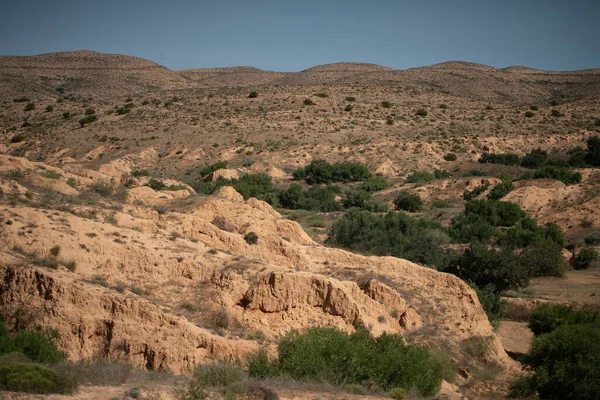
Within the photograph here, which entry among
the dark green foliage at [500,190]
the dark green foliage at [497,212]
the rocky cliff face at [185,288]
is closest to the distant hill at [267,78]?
the dark green foliage at [500,190]

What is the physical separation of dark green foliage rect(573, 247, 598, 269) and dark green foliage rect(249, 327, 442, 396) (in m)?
16.6

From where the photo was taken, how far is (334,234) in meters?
26.4

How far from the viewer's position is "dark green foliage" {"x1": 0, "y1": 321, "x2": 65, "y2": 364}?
34.0 feet

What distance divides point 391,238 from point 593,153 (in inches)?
1295

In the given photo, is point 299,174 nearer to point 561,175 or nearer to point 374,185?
point 374,185

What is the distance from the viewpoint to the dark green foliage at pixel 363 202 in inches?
1438

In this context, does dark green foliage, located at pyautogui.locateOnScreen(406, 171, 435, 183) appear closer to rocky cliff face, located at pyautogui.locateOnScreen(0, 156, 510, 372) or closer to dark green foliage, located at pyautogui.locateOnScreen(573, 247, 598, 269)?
dark green foliage, located at pyautogui.locateOnScreen(573, 247, 598, 269)

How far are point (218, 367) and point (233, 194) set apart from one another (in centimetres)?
1542

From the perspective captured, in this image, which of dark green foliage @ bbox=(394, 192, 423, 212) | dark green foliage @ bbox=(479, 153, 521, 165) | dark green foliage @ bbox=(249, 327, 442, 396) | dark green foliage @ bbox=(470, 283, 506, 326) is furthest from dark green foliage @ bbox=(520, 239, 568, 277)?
dark green foliage @ bbox=(479, 153, 521, 165)

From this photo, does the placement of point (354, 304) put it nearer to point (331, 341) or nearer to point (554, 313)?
point (331, 341)

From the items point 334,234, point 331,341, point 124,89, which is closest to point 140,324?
point 331,341

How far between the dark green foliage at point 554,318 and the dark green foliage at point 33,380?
12.6 m

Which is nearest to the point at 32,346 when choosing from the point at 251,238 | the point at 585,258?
the point at 251,238

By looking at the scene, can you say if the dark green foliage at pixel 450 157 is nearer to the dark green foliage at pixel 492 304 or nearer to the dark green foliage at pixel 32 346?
the dark green foliage at pixel 492 304
